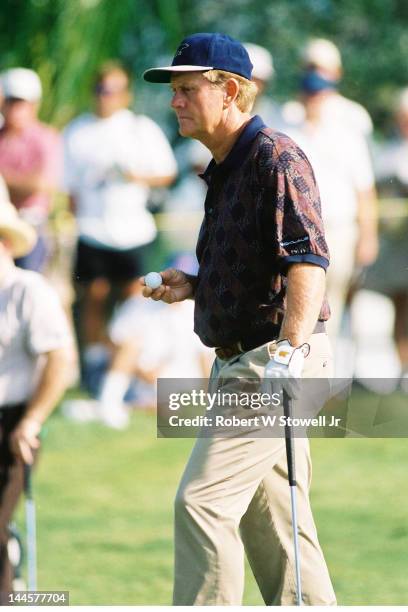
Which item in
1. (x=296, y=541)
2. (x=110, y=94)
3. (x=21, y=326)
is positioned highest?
(x=110, y=94)

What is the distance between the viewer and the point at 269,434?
13.9 feet

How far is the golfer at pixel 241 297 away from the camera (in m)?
4.04

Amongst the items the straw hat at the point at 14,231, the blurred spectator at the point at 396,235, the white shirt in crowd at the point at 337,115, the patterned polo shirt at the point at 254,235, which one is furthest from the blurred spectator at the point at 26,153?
the patterned polo shirt at the point at 254,235

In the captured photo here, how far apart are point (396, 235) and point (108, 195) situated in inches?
69.1

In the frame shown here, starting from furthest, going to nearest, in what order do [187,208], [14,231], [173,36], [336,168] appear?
[173,36] < [187,208] < [336,168] < [14,231]

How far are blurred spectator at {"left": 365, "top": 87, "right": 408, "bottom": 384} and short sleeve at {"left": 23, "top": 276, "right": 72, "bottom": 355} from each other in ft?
11.3

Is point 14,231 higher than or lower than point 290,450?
higher

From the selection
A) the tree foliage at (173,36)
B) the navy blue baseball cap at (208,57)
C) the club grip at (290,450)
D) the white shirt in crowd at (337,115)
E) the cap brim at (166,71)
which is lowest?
the club grip at (290,450)

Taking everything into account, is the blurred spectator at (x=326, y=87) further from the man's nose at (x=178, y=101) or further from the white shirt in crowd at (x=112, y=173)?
the man's nose at (x=178, y=101)

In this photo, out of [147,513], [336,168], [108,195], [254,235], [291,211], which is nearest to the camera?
[291,211]

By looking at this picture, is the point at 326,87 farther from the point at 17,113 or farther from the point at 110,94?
the point at 17,113

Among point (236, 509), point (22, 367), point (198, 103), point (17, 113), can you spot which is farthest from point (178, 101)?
point (17, 113)

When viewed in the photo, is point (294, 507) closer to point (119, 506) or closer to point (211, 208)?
point (211, 208)

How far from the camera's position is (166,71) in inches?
168
